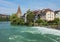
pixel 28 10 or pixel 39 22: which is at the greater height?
pixel 28 10

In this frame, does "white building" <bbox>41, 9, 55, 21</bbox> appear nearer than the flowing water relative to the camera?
No

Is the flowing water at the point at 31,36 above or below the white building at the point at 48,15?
below

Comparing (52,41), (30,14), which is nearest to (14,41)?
(52,41)

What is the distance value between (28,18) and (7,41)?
40377 millimetres

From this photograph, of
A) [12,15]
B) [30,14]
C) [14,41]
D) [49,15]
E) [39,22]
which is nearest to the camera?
[14,41]

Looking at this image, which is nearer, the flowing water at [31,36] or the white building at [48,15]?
the flowing water at [31,36]

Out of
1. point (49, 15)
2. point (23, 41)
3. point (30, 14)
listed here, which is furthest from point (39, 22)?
point (23, 41)

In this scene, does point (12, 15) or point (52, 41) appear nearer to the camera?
point (52, 41)

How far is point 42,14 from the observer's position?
65.2 metres

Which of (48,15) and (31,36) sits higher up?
(48,15)

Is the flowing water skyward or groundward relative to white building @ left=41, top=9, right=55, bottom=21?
groundward

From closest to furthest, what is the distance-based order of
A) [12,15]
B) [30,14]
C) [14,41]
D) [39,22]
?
1. [14,41]
2. [39,22]
3. [30,14]
4. [12,15]

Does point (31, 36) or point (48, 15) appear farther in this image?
point (48, 15)

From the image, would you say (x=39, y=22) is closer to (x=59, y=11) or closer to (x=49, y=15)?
(x=49, y=15)
